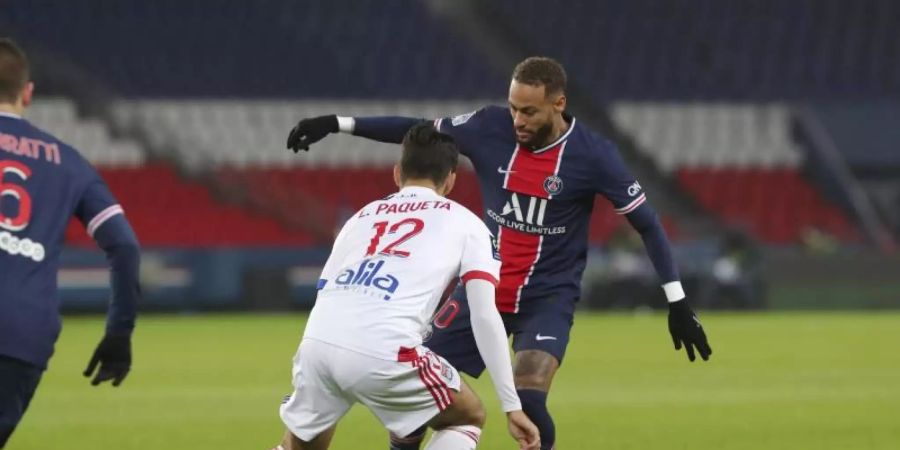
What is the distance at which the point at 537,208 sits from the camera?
7.67 metres

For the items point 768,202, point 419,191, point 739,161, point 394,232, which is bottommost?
point 768,202

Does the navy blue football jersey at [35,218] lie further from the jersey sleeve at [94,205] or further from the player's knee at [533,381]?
the player's knee at [533,381]

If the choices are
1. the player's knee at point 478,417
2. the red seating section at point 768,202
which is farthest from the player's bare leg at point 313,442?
the red seating section at point 768,202

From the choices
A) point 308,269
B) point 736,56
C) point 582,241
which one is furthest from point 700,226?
point 582,241

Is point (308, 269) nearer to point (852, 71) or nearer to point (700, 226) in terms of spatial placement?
point (700, 226)

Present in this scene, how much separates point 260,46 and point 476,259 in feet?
Result: 79.2

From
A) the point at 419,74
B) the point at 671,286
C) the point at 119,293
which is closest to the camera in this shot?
the point at 119,293

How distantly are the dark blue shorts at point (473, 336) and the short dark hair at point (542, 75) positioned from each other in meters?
0.99

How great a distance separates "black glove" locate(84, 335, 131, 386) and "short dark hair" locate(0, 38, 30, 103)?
0.85 metres

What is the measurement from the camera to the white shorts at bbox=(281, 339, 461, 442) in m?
5.77

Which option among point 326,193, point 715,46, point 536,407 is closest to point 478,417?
point 536,407

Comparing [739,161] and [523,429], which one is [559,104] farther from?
[739,161]

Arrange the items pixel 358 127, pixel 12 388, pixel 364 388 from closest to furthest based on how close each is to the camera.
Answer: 1. pixel 12 388
2. pixel 364 388
3. pixel 358 127

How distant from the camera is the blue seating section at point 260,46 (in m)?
28.9
